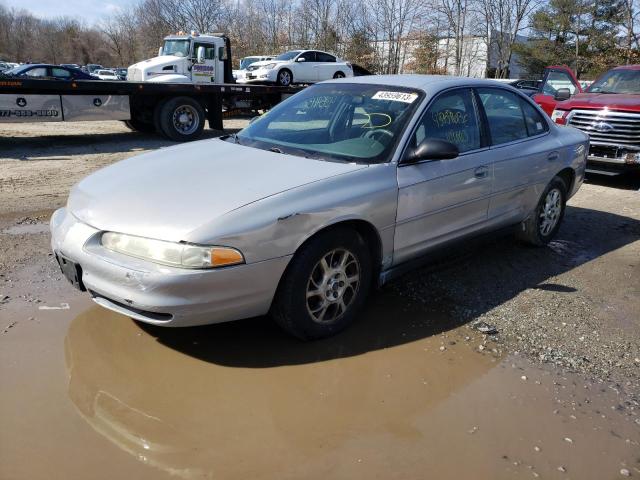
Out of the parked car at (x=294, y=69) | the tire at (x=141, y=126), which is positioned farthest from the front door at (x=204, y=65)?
the tire at (x=141, y=126)

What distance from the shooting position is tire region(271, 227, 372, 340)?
10.4 ft

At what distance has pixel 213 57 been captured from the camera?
18625 mm

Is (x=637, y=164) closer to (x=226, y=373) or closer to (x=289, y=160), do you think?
(x=289, y=160)

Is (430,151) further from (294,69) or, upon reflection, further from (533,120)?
(294,69)

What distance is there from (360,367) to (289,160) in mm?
1431

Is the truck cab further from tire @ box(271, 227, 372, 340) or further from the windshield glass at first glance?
tire @ box(271, 227, 372, 340)

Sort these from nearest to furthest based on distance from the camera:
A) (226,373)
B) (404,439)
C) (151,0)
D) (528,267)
Answer: 1. (404,439)
2. (226,373)
3. (528,267)
4. (151,0)

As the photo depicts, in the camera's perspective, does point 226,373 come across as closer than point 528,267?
Yes

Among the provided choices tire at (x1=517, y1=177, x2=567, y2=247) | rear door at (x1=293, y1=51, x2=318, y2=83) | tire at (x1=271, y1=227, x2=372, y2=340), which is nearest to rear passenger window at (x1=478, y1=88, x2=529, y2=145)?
tire at (x1=517, y1=177, x2=567, y2=247)

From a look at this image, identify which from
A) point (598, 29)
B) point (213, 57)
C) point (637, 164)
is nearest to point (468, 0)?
point (598, 29)

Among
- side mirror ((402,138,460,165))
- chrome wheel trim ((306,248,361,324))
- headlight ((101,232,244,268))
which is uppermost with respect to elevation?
side mirror ((402,138,460,165))

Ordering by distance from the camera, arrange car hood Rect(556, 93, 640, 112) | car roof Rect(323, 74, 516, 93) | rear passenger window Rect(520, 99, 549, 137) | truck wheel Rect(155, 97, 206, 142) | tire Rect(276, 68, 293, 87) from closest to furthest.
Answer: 1. car roof Rect(323, 74, 516, 93)
2. rear passenger window Rect(520, 99, 549, 137)
3. car hood Rect(556, 93, 640, 112)
4. truck wheel Rect(155, 97, 206, 142)
5. tire Rect(276, 68, 293, 87)

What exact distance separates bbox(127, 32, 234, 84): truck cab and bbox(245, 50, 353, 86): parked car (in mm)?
3180

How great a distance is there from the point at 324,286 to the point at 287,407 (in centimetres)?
82
